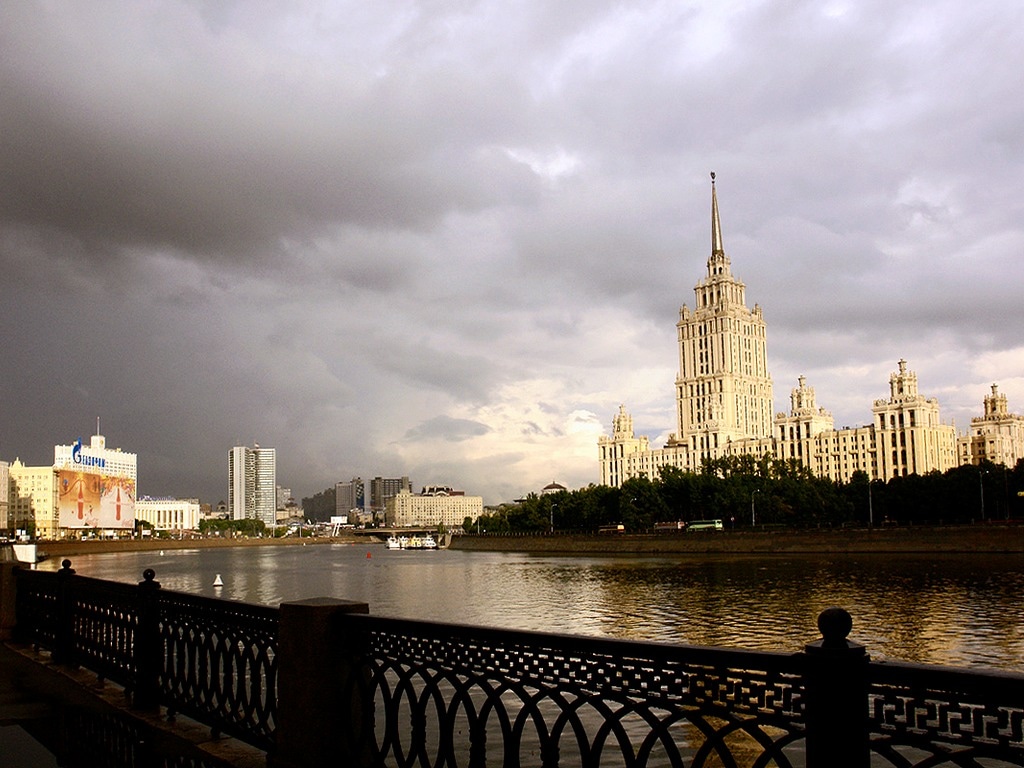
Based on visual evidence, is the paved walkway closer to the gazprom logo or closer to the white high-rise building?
the gazprom logo

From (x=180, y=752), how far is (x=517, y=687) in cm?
412

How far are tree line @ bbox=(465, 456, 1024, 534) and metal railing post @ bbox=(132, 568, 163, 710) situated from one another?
92.3 metres

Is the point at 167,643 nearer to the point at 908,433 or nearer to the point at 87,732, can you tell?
the point at 87,732

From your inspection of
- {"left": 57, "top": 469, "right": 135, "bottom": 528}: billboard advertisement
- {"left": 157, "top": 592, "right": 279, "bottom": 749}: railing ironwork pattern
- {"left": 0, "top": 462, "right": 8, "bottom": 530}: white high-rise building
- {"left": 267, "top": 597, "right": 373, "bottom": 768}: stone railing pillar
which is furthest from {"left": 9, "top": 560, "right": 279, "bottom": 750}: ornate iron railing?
{"left": 0, "top": 462, "right": 8, "bottom": 530}: white high-rise building

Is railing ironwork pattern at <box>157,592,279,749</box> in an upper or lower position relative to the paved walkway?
upper

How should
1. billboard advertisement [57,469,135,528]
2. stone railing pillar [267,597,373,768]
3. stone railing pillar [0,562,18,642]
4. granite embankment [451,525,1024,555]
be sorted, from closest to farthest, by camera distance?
stone railing pillar [267,597,373,768], stone railing pillar [0,562,18,642], granite embankment [451,525,1024,555], billboard advertisement [57,469,135,528]

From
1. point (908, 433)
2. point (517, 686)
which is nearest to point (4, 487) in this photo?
point (908, 433)

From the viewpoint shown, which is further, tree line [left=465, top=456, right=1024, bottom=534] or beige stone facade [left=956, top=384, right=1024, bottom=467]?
beige stone facade [left=956, top=384, right=1024, bottom=467]

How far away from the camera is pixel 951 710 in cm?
326

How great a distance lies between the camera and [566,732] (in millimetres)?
13547

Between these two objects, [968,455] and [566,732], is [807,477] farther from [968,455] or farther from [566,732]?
[566,732]

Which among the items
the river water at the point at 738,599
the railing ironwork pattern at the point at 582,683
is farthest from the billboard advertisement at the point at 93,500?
the railing ironwork pattern at the point at 582,683

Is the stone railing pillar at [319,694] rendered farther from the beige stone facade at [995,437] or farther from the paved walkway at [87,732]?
the beige stone facade at [995,437]

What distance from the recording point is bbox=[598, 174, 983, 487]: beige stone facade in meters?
162
